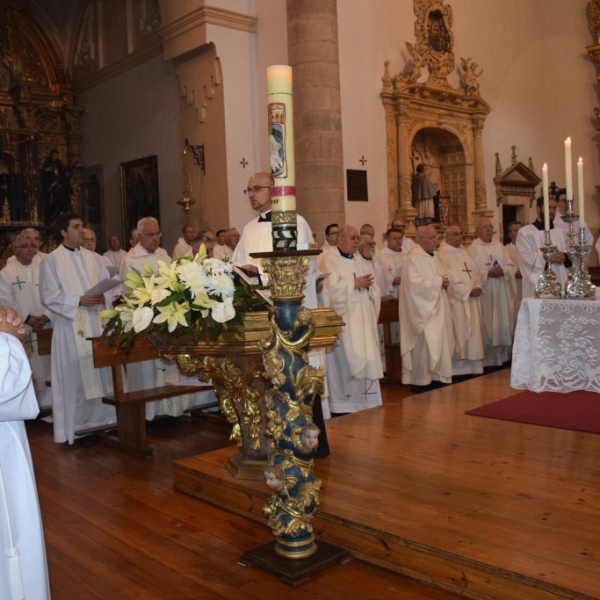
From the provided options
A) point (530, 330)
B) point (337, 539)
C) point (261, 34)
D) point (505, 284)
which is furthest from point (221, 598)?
point (261, 34)

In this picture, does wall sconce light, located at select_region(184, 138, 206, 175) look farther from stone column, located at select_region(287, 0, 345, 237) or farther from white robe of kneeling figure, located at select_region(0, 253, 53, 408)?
white robe of kneeling figure, located at select_region(0, 253, 53, 408)

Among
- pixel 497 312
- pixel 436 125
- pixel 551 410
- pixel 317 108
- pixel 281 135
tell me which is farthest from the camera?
pixel 436 125

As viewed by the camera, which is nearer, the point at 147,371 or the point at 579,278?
the point at 579,278

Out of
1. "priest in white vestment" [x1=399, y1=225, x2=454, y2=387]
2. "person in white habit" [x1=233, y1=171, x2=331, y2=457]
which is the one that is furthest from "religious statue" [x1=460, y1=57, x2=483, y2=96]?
"person in white habit" [x1=233, y1=171, x2=331, y2=457]

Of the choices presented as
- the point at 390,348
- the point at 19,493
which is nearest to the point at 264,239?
the point at 19,493

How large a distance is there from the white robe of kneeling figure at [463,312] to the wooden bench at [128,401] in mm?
3603

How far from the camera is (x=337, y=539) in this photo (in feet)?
12.3

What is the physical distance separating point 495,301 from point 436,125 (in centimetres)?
584

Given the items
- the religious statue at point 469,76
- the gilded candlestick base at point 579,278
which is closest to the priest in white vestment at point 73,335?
the gilded candlestick base at point 579,278

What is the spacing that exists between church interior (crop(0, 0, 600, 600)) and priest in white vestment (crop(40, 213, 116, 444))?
1.25 ft

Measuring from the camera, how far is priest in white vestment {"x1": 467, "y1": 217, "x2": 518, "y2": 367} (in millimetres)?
9578

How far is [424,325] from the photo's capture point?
7938 millimetres

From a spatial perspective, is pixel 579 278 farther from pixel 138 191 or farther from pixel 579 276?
pixel 138 191

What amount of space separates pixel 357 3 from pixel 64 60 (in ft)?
24.8
